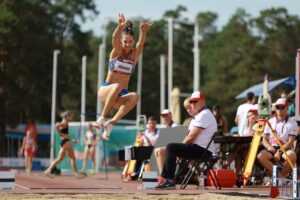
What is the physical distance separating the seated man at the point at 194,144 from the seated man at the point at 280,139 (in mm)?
1508

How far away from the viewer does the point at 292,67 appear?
6644 centimetres

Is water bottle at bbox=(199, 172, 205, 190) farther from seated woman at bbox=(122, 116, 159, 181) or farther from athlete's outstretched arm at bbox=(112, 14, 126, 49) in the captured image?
seated woman at bbox=(122, 116, 159, 181)

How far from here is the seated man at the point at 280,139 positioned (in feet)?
45.6

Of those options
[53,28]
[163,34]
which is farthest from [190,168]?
[163,34]

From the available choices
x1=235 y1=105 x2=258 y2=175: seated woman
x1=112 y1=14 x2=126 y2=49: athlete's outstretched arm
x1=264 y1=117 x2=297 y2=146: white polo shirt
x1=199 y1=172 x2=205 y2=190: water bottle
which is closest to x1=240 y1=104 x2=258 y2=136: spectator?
x1=235 y1=105 x2=258 y2=175: seated woman

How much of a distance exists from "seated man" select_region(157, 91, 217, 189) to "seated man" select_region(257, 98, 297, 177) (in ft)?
4.95

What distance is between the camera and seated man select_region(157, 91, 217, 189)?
12.7 m

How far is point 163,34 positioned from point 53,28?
19557 mm

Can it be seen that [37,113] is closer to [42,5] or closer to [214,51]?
[42,5]

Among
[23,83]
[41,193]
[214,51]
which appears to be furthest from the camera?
[214,51]

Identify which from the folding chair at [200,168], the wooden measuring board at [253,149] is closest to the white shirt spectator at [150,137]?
the wooden measuring board at [253,149]

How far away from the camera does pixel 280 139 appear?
1409cm

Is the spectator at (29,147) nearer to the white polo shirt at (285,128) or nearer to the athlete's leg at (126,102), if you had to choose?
the white polo shirt at (285,128)

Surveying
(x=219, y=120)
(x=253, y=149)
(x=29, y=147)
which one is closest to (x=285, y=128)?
(x=253, y=149)
